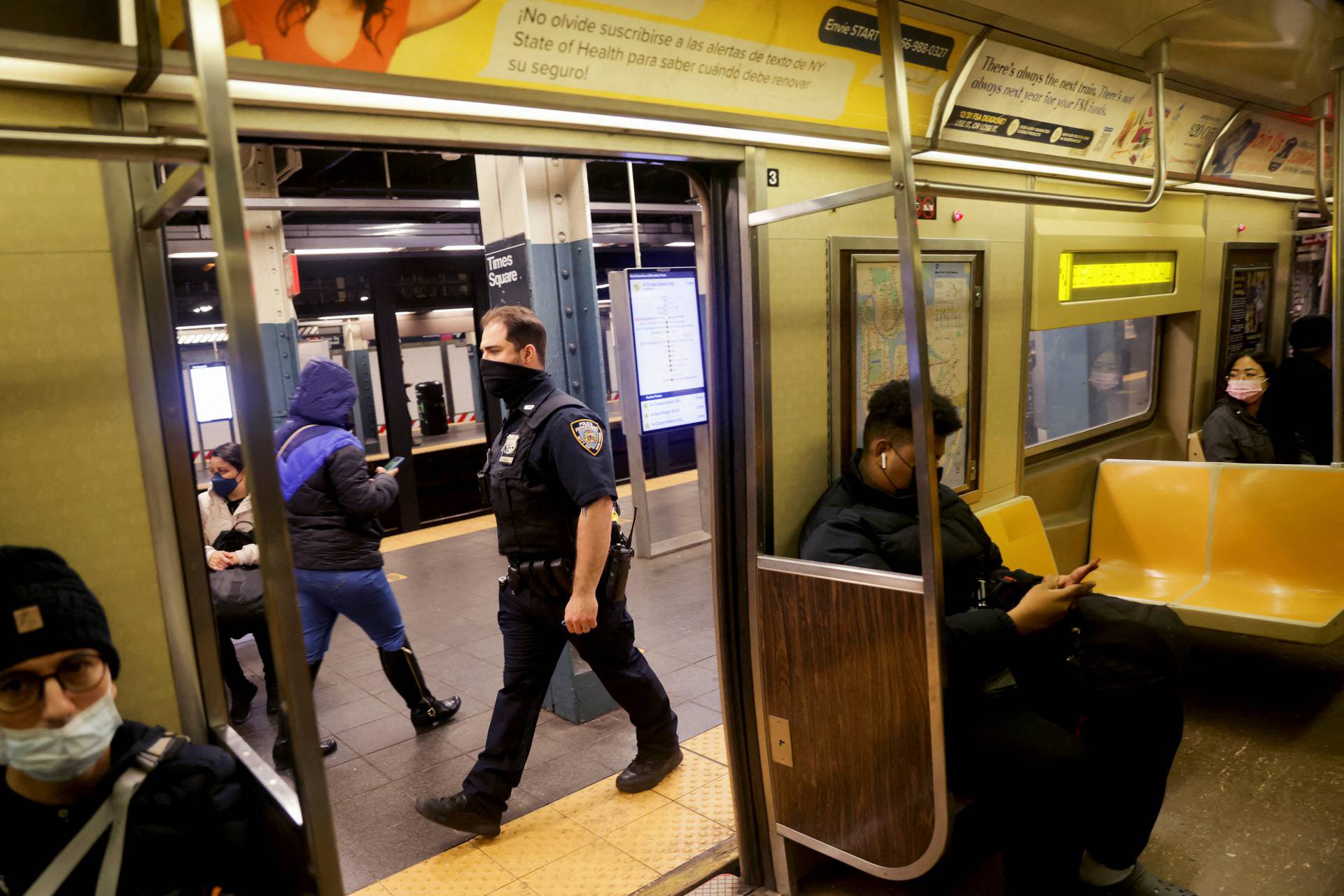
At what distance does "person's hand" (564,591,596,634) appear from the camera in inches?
119

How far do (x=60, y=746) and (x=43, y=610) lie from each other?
23 cm

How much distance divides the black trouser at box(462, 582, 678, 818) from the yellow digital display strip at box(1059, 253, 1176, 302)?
270cm

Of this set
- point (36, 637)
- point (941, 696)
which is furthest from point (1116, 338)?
point (36, 637)

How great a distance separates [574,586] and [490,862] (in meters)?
0.98

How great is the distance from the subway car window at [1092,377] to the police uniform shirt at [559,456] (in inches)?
116

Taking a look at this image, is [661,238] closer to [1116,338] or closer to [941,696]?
[1116,338]

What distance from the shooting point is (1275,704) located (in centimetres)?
376

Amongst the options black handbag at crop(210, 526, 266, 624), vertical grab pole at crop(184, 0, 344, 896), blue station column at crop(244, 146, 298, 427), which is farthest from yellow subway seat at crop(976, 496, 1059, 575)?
blue station column at crop(244, 146, 298, 427)

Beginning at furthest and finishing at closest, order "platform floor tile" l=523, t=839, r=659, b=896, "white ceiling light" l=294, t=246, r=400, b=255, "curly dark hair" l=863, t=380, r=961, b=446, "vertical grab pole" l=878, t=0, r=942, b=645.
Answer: "white ceiling light" l=294, t=246, r=400, b=255 < "platform floor tile" l=523, t=839, r=659, b=896 < "curly dark hair" l=863, t=380, r=961, b=446 < "vertical grab pole" l=878, t=0, r=942, b=645

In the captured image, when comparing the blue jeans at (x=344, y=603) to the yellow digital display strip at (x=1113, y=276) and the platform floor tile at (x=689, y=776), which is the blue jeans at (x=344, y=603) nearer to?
the platform floor tile at (x=689, y=776)

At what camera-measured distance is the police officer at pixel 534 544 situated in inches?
119

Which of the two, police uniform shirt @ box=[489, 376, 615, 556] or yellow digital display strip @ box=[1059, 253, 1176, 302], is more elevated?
yellow digital display strip @ box=[1059, 253, 1176, 302]

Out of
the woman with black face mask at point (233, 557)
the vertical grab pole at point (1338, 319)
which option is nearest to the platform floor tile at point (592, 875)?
the woman with black face mask at point (233, 557)

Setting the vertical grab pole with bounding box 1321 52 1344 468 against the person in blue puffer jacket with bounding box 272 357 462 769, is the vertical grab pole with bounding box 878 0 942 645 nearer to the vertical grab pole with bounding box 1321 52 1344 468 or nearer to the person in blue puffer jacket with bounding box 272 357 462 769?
the person in blue puffer jacket with bounding box 272 357 462 769
